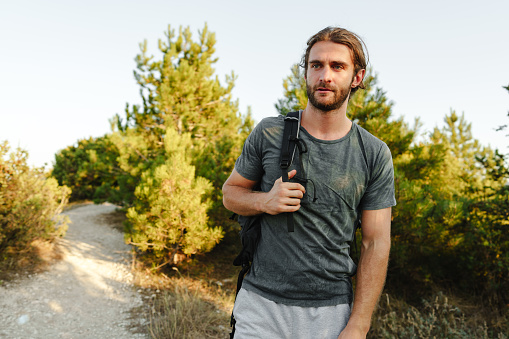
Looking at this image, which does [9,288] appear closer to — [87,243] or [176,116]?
[87,243]

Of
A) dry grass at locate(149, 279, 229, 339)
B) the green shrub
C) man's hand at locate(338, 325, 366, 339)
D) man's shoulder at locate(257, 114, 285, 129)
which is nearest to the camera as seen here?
man's hand at locate(338, 325, 366, 339)

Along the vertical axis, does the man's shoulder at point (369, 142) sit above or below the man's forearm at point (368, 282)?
above

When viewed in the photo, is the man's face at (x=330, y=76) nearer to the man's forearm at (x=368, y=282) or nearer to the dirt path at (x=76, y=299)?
the man's forearm at (x=368, y=282)

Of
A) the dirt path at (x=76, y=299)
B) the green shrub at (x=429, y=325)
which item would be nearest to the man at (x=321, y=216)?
the green shrub at (x=429, y=325)

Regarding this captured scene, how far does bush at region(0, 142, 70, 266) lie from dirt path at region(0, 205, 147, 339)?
0.66 m

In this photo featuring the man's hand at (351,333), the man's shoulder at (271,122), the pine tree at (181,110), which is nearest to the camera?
the man's hand at (351,333)

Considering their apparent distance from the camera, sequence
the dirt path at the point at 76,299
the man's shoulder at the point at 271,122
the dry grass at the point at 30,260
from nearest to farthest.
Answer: the man's shoulder at the point at 271,122 → the dirt path at the point at 76,299 → the dry grass at the point at 30,260

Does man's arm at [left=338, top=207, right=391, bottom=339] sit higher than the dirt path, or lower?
higher

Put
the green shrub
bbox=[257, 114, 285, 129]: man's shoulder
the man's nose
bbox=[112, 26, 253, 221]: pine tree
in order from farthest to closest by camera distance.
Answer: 1. bbox=[112, 26, 253, 221]: pine tree
2. the green shrub
3. bbox=[257, 114, 285, 129]: man's shoulder
4. the man's nose

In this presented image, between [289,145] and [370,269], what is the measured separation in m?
0.66

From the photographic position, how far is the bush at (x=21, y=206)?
570 centimetres

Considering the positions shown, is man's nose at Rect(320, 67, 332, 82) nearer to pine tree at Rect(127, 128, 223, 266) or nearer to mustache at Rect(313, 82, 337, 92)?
mustache at Rect(313, 82, 337, 92)

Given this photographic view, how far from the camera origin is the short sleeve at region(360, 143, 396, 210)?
1583mm

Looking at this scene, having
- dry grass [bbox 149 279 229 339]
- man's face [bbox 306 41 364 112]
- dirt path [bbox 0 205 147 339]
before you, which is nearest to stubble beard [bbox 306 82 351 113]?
man's face [bbox 306 41 364 112]
